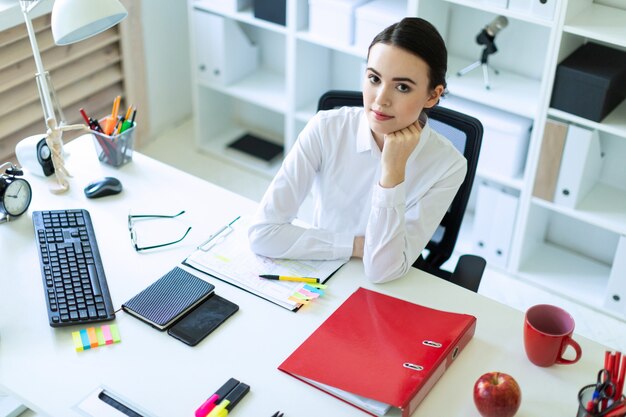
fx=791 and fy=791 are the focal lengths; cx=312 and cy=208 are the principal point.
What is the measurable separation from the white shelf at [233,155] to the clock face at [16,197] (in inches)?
64.0

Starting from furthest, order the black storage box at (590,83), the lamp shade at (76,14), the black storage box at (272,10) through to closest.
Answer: the black storage box at (272,10) → the black storage box at (590,83) → the lamp shade at (76,14)

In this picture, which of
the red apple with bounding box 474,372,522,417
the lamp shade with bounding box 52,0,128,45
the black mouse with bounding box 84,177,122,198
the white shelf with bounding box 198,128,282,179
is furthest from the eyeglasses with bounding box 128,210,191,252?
the white shelf with bounding box 198,128,282,179

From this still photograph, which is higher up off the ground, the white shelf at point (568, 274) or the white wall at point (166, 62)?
the white wall at point (166, 62)

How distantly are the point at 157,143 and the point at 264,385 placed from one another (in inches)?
94.6

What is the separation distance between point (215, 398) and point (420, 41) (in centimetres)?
84

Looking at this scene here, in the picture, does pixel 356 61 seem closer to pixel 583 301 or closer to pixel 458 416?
pixel 583 301

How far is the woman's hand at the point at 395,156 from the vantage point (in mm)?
1739

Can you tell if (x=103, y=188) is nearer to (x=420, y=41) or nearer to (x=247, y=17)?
(x=420, y=41)

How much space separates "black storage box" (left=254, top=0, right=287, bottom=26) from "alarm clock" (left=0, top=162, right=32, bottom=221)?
1.44 meters

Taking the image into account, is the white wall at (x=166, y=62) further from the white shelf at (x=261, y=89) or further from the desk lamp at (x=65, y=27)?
the desk lamp at (x=65, y=27)

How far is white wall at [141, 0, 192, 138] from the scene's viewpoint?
351cm

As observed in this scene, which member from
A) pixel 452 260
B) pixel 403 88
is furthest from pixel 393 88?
pixel 452 260

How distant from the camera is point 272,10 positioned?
10.3 feet

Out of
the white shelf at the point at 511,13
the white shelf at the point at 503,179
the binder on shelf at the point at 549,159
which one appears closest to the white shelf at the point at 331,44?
the white shelf at the point at 511,13
